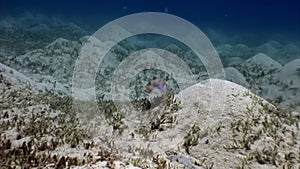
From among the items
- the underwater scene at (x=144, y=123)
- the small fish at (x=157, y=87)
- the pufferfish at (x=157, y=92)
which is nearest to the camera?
the underwater scene at (x=144, y=123)

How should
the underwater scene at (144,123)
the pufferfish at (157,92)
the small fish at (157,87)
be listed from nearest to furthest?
the underwater scene at (144,123) < the pufferfish at (157,92) < the small fish at (157,87)

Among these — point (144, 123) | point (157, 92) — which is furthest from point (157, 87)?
point (144, 123)

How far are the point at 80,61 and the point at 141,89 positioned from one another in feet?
28.0

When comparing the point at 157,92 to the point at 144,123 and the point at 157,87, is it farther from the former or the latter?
the point at 144,123

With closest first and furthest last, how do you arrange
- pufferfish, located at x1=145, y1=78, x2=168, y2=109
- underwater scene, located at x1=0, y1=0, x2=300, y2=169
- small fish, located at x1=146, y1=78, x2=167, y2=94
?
underwater scene, located at x1=0, y1=0, x2=300, y2=169, pufferfish, located at x1=145, y1=78, x2=168, y2=109, small fish, located at x1=146, y1=78, x2=167, y2=94

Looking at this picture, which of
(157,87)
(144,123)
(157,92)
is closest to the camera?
(144,123)

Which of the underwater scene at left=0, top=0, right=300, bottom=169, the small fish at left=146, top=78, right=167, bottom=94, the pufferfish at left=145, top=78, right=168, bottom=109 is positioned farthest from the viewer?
the small fish at left=146, top=78, right=167, bottom=94

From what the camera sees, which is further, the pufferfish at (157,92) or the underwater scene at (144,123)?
the pufferfish at (157,92)

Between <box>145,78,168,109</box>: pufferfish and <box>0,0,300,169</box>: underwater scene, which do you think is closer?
<box>0,0,300,169</box>: underwater scene

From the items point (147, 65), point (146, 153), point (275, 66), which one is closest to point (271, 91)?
point (275, 66)

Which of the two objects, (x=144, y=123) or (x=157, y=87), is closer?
(x=144, y=123)

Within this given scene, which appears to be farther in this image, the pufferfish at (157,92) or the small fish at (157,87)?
the small fish at (157,87)

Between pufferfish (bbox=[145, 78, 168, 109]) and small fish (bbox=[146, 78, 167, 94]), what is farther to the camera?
small fish (bbox=[146, 78, 167, 94])

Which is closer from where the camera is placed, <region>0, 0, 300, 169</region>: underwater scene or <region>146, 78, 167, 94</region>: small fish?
<region>0, 0, 300, 169</region>: underwater scene
